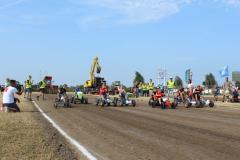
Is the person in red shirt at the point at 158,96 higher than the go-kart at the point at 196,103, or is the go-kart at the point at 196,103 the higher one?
the person in red shirt at the point at 158,96

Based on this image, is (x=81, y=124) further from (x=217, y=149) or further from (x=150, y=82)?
(x=150, y=82)

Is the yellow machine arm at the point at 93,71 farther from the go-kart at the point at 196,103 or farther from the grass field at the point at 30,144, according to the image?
the grass field at the point at 30,144

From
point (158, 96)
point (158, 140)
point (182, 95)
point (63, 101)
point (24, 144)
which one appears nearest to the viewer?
point (24, 144)

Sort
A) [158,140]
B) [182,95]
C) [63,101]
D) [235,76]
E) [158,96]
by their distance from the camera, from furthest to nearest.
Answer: [235,76] → [182,95] → [158,96] → [63,101] → [158,140]

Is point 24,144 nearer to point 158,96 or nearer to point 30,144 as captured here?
point 30,144

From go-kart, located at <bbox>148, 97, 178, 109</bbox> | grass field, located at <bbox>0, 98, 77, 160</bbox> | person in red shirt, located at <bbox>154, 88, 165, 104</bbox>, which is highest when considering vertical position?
person in red shirt, located at <bbox>154, 88, 165, 104</bbox>

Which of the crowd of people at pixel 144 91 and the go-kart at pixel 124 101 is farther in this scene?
the go-kart at pixel 124 101

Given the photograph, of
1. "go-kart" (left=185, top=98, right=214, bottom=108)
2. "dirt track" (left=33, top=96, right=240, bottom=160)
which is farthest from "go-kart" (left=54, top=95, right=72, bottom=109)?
"dirt track" (left=33, top=96, right=240, bottom=160)

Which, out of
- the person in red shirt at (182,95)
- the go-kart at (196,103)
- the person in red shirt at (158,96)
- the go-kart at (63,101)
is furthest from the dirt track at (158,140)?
the person in red shirt at (182,95)

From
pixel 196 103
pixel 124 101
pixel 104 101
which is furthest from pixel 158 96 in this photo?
pixel 104 101

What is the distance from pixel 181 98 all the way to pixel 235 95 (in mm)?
8492

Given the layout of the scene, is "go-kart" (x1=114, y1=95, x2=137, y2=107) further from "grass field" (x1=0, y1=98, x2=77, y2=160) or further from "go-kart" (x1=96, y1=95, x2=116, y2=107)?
"grass field" (x1=0, y1=98, x2=77, y2=160)

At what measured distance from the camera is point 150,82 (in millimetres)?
56031

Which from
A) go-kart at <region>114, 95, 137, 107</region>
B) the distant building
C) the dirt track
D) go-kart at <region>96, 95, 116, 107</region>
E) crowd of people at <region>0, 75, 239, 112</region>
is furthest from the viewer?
the distant building
